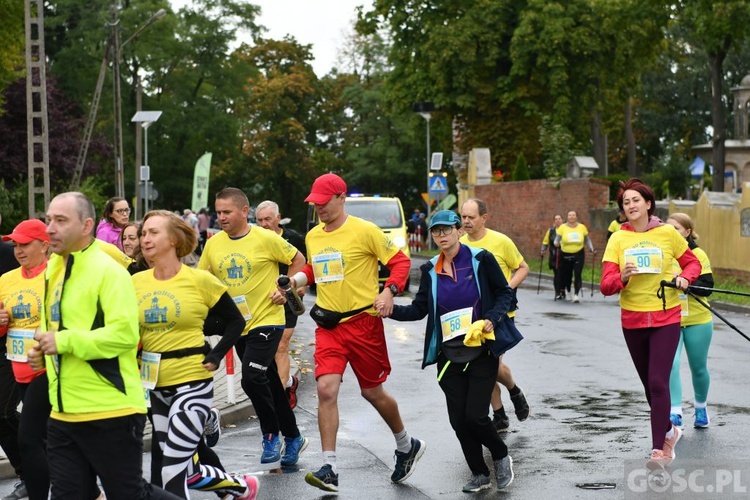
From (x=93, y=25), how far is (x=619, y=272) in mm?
54812

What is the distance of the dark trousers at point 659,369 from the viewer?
816cm

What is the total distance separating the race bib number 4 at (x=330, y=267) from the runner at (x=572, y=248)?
632 inches

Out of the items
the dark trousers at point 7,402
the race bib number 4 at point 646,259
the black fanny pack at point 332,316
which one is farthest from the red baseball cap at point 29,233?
the race bib number 4 at point 646,259

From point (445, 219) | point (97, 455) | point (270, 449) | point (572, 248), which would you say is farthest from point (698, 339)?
point (572, 248)

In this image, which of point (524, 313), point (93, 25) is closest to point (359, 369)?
point (524, 313)

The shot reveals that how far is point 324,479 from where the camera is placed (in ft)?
25.4

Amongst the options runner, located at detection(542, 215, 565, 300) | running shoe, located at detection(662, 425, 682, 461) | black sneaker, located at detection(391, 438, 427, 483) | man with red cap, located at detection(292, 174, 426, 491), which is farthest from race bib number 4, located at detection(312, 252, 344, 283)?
runner, located at detection(542, 215, 565, 300)

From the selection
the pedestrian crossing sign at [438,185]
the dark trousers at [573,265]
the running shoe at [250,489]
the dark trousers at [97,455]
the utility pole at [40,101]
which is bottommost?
the running shoe at [250,489]

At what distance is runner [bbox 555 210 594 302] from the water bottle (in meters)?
16.2

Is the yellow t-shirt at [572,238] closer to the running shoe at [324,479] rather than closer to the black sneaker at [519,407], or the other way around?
the black sneaker at [519,407]

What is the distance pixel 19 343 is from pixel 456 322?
2474mm

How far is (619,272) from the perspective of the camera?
27.6 feet

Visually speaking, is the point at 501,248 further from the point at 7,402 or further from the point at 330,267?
the point at 7,402

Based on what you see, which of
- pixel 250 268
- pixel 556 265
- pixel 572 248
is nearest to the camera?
pixel 250 268
